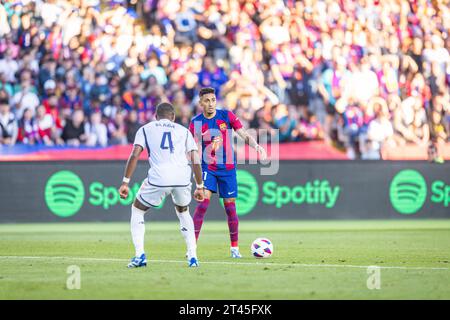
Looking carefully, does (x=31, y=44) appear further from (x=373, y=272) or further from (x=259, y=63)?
(x=373, y=272)

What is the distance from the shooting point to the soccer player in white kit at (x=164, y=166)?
1095cm

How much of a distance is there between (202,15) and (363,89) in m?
4.52

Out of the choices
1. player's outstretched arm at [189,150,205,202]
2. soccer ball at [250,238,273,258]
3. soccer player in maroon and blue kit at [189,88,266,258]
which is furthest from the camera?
soccer player in maroon and blue kit at [189,88,266,258]

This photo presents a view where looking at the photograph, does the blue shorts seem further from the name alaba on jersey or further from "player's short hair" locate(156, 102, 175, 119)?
"player's short hair" locate(156, 102, 175, 119)

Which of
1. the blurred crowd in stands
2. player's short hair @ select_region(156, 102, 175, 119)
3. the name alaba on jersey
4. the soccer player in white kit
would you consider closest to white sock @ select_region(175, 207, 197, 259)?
the soccer player in white kit

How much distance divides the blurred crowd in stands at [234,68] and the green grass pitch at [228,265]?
3293 mm

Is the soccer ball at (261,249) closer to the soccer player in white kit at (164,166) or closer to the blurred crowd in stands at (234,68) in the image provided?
the soccer player in white kit at (164,166)

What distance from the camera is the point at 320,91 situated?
23703 millimetres

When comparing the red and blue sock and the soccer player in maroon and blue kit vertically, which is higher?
the soccer player in maroon and blue kit

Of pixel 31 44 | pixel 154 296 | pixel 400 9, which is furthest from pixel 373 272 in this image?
pixel 400 9

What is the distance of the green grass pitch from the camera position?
8977 mm

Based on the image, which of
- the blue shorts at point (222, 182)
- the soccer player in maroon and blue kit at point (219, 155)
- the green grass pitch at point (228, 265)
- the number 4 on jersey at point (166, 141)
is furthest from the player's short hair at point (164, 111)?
the blue shorts at point (222, 182)

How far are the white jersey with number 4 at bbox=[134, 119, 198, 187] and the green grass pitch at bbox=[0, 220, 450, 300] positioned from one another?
106 cm

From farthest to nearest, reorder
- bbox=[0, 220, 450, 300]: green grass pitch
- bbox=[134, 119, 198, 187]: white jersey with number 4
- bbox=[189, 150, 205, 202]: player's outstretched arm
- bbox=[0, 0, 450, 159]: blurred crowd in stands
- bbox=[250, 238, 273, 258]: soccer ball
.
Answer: bbox=[0, 0, 450, 159]: blurred crowd in stands → bbox=[250, 238, 273, 258]: soccer ball → bbox=[189, 150, 205, 202]: player's outstretched arm → bbox=[134, 119, 198, 187]: white jersey with number 4 → bbox=[0, 220, 450, 300]: green grass pitch
